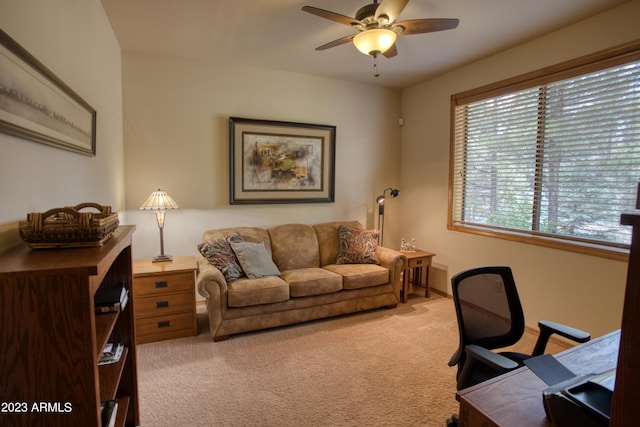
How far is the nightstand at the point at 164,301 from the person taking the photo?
290 cm

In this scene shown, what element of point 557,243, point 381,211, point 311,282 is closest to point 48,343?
point 311,282

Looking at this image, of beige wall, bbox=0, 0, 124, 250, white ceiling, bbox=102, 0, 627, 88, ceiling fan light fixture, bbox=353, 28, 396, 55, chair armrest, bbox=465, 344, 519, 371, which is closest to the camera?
beige wall, bbox=0, 0, 124, 250

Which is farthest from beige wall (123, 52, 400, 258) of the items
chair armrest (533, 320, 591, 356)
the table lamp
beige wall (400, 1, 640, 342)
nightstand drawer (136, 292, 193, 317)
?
chair armrest (533, 320, 591, 356)

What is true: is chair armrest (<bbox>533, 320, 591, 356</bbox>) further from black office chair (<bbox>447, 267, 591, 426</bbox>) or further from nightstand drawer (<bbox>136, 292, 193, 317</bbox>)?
nightstand drawer (<bbox>136, 292, 193, 317</bbox>)

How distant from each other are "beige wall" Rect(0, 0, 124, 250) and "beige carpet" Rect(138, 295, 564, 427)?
53.7 inches

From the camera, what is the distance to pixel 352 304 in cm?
354

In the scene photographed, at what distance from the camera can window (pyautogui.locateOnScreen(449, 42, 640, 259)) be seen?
2.60 meters

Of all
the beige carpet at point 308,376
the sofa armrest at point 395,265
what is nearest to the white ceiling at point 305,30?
the sofa armrest at point 395,265

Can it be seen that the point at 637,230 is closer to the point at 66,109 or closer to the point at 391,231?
the point at 66,109

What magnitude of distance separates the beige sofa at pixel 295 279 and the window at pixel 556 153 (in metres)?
1.26

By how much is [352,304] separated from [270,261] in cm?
98

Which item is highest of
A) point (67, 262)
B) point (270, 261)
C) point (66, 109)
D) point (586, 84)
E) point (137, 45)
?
point (137, 45)

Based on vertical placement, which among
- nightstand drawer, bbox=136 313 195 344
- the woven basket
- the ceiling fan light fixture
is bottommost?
nightstand drawer, bbox=136 313 195 344

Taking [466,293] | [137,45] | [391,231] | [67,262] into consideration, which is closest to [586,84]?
[466,293]
